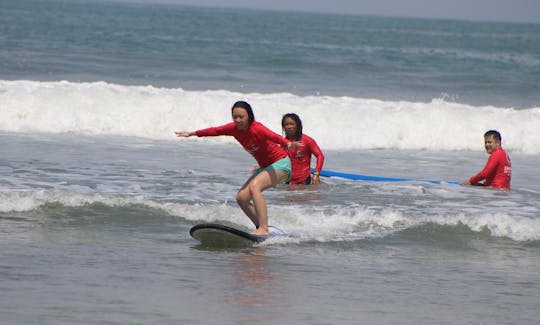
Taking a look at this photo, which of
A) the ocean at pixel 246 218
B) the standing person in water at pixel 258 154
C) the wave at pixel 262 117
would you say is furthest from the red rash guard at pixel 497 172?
the wave at pixel 262 117

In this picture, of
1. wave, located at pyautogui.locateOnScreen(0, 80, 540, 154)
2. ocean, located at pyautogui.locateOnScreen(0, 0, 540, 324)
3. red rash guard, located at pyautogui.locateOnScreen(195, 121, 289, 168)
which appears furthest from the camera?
wave, located at pyautogui.locateOnScreen(0, 80, 540, 154)

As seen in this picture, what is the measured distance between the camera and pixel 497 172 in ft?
36.7

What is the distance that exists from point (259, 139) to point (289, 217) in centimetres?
145

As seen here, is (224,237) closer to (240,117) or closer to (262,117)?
(240,117)

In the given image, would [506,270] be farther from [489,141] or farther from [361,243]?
[489,141]

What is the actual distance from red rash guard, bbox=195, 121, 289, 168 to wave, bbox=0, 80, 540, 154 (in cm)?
862

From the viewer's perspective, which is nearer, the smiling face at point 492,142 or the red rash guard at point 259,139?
the red rash guard at point 259,139

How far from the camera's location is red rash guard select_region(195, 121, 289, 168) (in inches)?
303

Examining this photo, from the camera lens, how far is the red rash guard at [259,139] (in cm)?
769

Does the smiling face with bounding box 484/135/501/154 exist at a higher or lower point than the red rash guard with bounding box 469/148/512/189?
higher

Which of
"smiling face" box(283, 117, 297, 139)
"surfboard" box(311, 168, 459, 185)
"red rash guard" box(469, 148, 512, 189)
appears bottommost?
"surfboard" box(311, 168, 459, 185)

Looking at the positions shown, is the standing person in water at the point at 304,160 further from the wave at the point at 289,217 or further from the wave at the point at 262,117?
the wave at the point at 262,117

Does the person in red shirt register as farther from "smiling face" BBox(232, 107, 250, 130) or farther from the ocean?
"smiling face" BBox(232, 107, 250, 130)

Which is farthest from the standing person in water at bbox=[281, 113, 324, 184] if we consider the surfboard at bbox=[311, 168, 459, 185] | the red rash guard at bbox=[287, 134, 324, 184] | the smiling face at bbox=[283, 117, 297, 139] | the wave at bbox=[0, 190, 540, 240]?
the wave at bbox=[0, 190, 540, 240]
